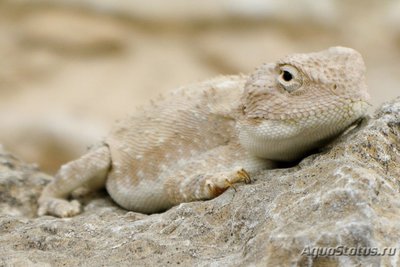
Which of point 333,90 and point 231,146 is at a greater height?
point 333,90

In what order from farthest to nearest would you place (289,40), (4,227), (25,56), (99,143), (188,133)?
1. (289,40)
2. (25,56)
3. (99,143)
4. (188,133)
5. (4,227)

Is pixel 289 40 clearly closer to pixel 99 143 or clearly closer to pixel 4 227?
pixel 99 143

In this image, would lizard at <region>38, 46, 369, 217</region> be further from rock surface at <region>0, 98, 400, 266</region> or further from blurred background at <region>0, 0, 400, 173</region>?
blurred background at <region>0, 0, 400, 173</region>

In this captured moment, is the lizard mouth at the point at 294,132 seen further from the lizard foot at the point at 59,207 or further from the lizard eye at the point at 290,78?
the lizard foot at the point at 59,207

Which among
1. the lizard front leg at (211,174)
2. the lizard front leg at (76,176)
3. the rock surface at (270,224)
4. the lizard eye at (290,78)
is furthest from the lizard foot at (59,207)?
the lizard eye at (290,78)

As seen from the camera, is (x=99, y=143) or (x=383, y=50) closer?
(x=99, y=143)

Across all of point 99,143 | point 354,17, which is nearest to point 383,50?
point 354,17

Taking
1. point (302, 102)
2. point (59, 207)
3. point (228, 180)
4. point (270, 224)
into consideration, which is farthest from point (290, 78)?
point (59, 207)
